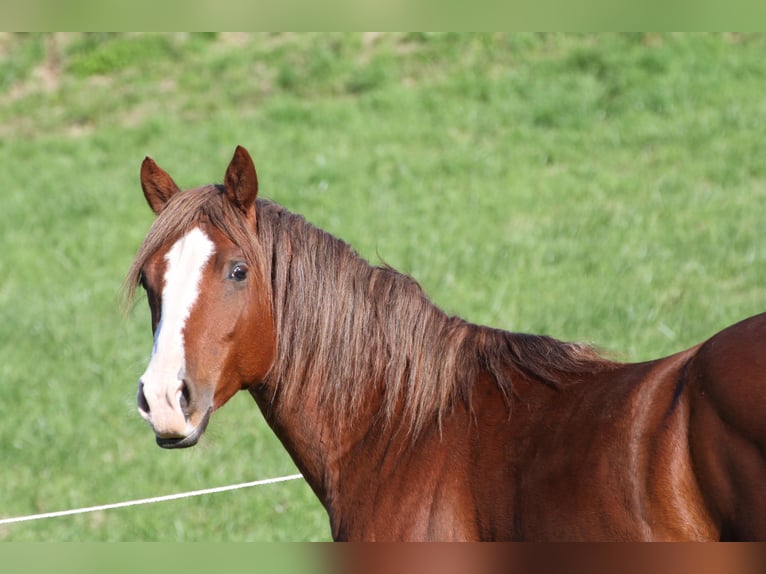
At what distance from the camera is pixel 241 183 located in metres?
3.39

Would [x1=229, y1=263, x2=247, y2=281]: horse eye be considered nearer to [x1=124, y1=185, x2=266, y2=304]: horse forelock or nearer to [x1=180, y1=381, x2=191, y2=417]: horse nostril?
[x1=124, y1=185, x2=266, y2=304]: horse forelock

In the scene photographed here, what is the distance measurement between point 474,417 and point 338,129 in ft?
33.8

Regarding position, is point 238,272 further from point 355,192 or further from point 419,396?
point 355,192

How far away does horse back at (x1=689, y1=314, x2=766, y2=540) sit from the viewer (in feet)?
8.43

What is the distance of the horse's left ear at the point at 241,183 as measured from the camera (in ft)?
11.0

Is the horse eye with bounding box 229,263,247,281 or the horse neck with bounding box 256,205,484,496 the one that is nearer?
the horse eye with bounding box 229,263,247,281

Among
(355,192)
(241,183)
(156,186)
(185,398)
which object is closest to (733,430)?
(185,398)

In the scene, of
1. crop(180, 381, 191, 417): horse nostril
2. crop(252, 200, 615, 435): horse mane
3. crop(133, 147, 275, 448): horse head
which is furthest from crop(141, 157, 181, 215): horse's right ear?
crop(180, 381, 191, 417): horse nostril

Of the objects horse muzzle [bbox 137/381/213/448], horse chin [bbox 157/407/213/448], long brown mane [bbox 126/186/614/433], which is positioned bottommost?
horse chin [bbox 157/407/213/448]

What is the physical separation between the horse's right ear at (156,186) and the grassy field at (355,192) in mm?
3047

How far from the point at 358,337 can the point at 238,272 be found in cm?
48

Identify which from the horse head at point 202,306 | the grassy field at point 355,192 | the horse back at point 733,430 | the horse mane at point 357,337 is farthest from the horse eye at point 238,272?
the grassy field at point 355,192

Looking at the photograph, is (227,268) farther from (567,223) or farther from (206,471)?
(567,223)

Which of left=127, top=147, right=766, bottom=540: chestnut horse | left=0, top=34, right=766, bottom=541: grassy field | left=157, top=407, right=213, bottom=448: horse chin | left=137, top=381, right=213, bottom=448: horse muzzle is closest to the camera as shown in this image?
left=127, top=147, right=766, bottom=540: chestnut horse
